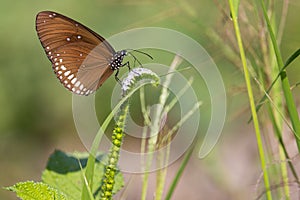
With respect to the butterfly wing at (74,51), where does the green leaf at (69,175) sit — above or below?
below

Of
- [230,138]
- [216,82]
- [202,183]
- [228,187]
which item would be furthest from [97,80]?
[230,138]

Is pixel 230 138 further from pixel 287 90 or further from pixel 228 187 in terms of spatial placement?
pixel 287 90

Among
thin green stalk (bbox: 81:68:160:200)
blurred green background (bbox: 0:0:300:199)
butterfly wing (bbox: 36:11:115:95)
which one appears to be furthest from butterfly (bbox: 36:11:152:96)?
blurred green background (bbox: 0:0:300:199)

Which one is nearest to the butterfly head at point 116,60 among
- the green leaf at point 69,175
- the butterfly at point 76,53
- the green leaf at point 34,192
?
the butterfly at point 76,53

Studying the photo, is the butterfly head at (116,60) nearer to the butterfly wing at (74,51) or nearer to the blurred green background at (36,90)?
the butterfly wing at (74,51)

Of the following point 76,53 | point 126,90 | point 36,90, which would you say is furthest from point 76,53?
point 36,90

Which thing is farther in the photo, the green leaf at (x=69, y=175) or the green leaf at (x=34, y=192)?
the green leaf at (x=69, y=175)

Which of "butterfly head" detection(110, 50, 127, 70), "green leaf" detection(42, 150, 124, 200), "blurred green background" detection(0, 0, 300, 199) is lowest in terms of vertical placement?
"green leaf" detection(42, 150, 124, 200)

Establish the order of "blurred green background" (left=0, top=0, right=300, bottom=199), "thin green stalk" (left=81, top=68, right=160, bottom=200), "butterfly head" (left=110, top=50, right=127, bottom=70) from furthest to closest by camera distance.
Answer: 1. "blurred green background" (left=0, top=0, right=300, bottom=199)
2. "butterfly head" (left=110, top=50, right=127, bottom=70)
3. "thin green stalk" (left=81, top=68, right=160, bottom=200)

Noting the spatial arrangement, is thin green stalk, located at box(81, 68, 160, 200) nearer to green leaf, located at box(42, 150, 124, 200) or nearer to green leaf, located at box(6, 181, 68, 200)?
green leaf, located at box(6, 181, 68, 200)
